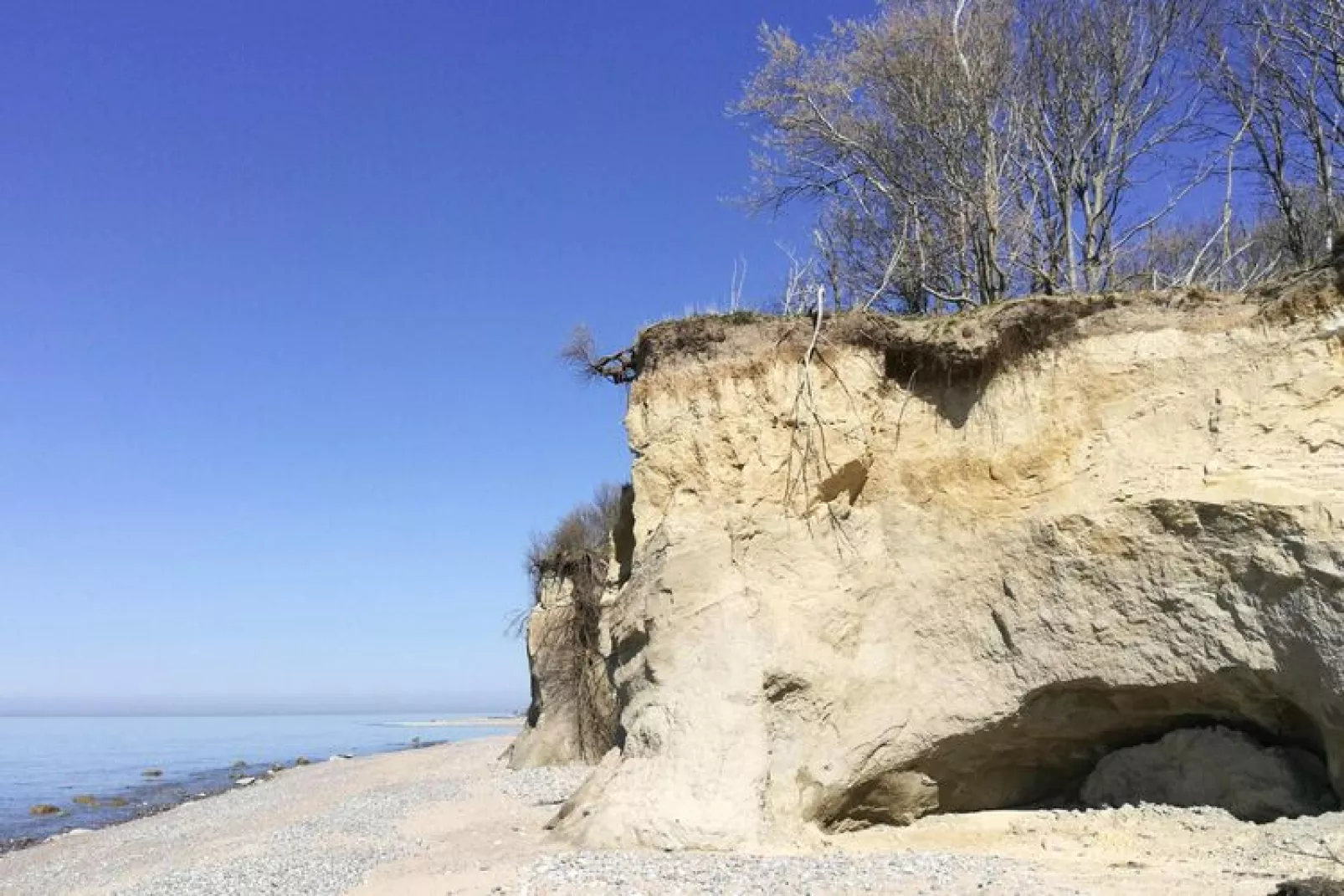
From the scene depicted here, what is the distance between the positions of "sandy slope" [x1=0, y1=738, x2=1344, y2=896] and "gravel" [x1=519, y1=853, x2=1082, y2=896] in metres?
0.02

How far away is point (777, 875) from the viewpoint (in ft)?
25.2

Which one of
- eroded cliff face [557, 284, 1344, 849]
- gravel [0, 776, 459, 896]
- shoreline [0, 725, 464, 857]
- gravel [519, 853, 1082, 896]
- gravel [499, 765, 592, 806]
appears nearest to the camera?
gravel [519, 853, 1082, 896]

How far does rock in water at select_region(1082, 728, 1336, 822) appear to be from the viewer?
889cm

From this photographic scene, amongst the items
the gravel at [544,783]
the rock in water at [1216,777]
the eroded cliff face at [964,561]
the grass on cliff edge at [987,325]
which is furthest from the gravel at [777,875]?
the gravel at [544,783]

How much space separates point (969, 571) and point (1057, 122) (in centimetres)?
1069

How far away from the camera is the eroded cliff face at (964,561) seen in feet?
29.9

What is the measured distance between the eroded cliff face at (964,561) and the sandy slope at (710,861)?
0.70 m

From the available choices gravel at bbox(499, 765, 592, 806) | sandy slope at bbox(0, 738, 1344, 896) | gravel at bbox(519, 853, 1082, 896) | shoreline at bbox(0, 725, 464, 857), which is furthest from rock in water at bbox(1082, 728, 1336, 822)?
shoreline at bbox(0, 725, 464, 857)

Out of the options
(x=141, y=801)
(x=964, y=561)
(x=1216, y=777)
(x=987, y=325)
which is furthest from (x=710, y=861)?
(x=141, y=801)

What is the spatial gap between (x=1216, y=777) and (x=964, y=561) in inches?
119

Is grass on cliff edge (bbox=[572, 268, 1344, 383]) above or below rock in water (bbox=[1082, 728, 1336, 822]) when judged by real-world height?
above

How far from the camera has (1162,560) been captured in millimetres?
9484

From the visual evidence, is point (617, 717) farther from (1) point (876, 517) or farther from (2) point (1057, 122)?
(2) point (1057, 122)

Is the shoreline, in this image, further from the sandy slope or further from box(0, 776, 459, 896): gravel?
the sandy slope
